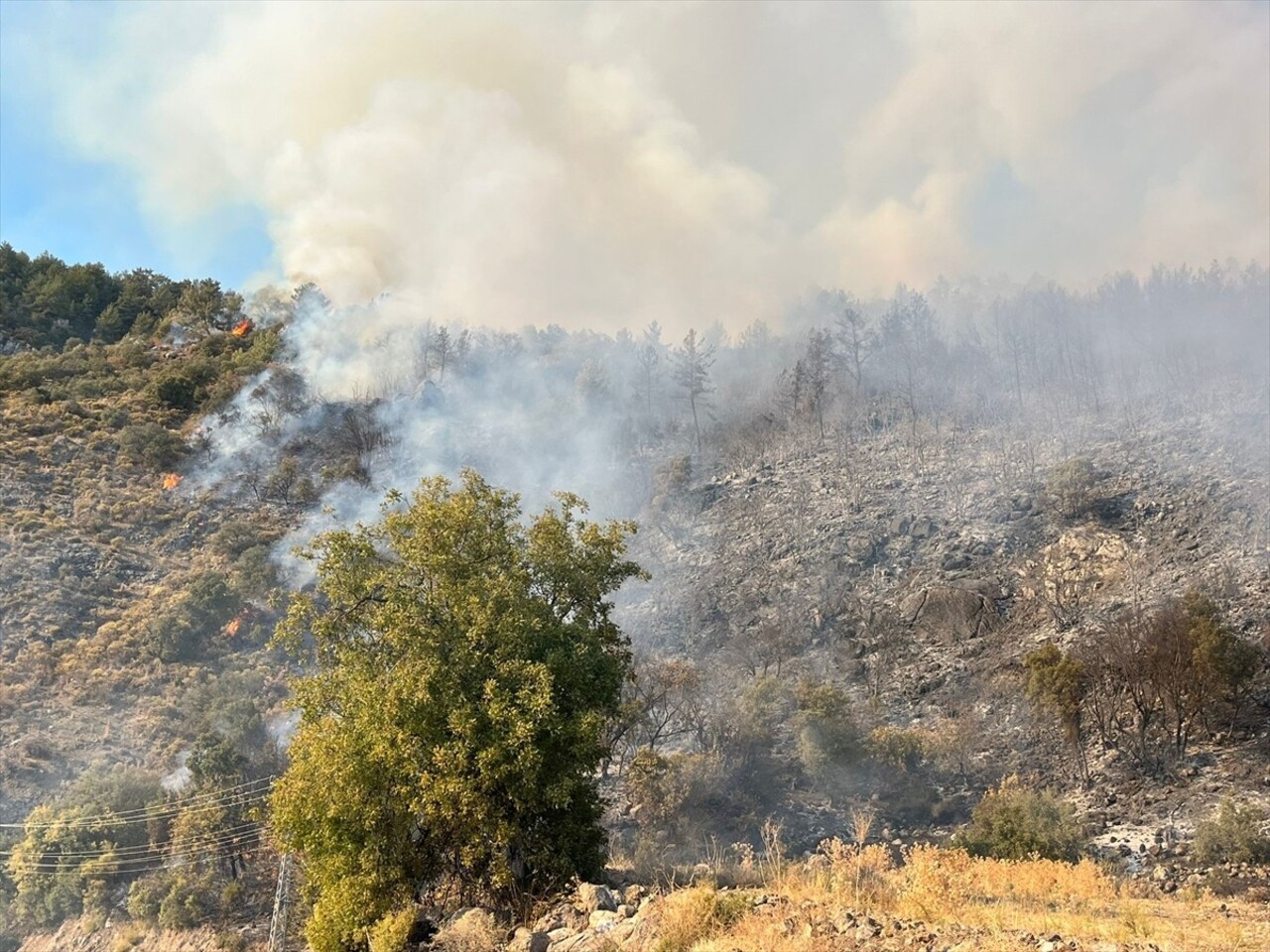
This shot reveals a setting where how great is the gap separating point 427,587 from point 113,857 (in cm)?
2707

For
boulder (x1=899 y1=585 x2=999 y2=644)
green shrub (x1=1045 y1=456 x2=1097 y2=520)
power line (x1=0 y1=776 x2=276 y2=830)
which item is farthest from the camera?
green shrub (x1=1045 y1=456 x2=1097 y2=520)

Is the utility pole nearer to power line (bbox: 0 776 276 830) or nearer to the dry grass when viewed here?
power line (bbox: 0 776 276 830)

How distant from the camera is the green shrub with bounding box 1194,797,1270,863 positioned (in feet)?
79.1

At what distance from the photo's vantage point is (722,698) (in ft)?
147

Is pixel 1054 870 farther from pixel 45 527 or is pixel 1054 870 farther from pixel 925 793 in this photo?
pixel 45 527

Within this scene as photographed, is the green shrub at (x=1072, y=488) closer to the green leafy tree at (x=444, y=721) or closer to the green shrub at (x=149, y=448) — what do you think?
the green leafy tree at (x=444, y=721)

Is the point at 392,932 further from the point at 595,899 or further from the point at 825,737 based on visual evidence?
the point at 825,737

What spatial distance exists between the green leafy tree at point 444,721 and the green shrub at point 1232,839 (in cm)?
1921

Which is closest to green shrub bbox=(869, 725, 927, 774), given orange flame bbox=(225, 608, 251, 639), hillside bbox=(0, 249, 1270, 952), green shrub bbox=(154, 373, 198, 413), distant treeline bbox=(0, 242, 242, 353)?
hillside bbox=(0, 249, 1270, 952)

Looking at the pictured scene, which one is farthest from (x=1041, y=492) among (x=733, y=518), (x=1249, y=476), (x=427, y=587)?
(x=427, y=587)

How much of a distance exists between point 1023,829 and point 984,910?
1792 centimetres

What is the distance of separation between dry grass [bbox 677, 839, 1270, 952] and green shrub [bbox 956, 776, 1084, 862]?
1061cm

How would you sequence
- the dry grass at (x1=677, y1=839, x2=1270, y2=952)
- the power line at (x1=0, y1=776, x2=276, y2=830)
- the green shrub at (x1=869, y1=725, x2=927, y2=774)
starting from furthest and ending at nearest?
the green shrub at (x1=869, y1=725, x2=927, y2=774)
the power line at (x1=0, y1=776, x2=276, y2=830)
the dry grass at (x1=677, y1=839, x2=1270, y2=952)

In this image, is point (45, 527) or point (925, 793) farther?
point (45, 527)
